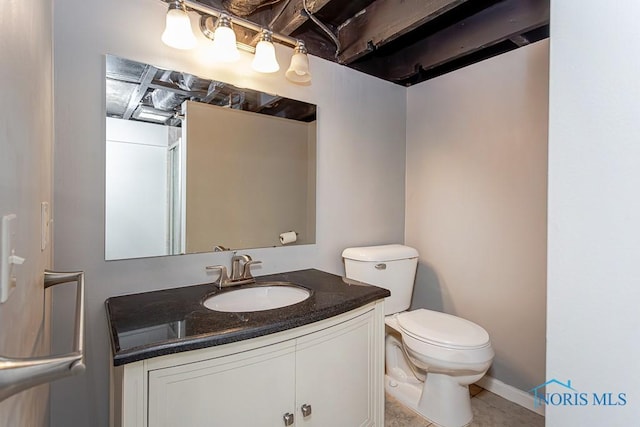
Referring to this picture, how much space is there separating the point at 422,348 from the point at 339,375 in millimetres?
543

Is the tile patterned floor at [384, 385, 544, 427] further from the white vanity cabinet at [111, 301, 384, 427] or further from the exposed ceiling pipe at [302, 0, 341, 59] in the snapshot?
the exposed ceiling pipe at [302, 0, 341, 59]

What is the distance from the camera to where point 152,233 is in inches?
51.9

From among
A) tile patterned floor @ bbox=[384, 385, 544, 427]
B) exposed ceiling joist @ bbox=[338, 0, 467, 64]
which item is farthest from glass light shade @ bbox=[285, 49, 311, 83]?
tile patterned floor @ bbox=[384, 385, 544, 427]

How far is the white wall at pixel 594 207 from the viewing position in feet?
2.39

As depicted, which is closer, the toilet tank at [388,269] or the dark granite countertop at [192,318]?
the dark granite countertop at [192,318]

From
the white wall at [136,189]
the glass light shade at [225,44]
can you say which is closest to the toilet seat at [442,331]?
the white wall at [136,189]

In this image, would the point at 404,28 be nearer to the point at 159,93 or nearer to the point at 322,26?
the point at 322,26

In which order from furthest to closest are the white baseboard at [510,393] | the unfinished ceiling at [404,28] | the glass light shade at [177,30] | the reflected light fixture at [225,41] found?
the white baseboard at [510,393], the unfinished ceiling at [404,28], the reflected light fixture at [225,41], the glass light shade at [177,30]

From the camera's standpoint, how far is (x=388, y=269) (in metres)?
1.88

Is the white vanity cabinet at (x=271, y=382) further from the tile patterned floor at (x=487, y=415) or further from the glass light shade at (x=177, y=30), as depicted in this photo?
the glass light shade at (x=177, y=30)

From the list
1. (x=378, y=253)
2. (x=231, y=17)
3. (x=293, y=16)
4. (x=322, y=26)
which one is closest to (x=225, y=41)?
(x=231, y=17)

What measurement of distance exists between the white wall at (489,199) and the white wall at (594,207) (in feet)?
3.11

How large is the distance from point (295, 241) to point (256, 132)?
0.62m

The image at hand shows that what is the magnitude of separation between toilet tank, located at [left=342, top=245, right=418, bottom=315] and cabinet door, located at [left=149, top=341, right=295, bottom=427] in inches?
32.3
